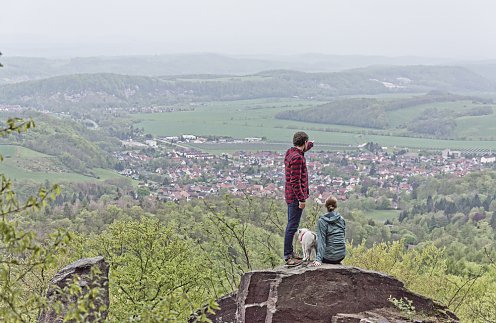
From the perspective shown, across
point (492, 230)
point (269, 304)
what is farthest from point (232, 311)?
point (492, 230)

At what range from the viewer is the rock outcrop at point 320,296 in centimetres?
1336

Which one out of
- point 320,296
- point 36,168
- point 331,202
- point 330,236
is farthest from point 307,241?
point 36,168

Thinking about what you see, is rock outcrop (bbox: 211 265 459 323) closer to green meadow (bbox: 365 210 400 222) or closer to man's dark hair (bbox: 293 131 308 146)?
man's dark hair (bbox: 293 131 308 146)

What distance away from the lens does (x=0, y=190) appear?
7766 millimetres

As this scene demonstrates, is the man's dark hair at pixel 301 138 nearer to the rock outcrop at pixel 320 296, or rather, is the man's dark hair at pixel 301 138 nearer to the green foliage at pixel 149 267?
the rock outcrop at pixel 320 296

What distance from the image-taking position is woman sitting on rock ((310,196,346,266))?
44.4 feet

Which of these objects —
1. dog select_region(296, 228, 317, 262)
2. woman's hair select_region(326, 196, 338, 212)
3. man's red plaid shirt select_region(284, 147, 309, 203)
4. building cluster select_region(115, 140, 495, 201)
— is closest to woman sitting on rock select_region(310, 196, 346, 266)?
woman's hair select_region(326, 196, 338, 212)

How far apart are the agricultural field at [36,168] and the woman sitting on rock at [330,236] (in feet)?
357

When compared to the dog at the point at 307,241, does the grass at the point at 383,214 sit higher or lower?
lower

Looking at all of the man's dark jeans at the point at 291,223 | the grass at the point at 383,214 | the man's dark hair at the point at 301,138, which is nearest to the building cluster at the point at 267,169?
the grass at the point at 383,214

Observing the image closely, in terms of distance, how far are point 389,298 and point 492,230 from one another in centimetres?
7612

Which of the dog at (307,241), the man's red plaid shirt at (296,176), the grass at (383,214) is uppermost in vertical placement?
the man's red plaid shirt at (296,176)

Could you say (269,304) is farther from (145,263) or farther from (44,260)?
(145,263)

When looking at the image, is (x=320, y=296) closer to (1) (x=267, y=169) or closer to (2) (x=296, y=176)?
(2) (x=296, y=176)
